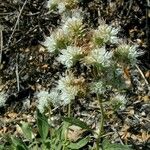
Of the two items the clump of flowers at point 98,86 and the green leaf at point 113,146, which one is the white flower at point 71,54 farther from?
the green leaf at point 113,146

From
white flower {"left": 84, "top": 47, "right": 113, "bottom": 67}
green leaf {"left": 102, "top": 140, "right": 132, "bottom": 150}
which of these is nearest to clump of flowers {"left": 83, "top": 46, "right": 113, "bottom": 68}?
white flower {"left": 84, "top": 47, "right": 113, "bottom": 67}

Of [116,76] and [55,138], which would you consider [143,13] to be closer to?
[55,138]

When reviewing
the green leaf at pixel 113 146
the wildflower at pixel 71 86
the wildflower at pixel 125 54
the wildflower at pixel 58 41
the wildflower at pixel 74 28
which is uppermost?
the wildflower at pixel 74 28

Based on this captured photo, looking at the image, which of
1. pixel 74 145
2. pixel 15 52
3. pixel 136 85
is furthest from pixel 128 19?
pixel 74 145

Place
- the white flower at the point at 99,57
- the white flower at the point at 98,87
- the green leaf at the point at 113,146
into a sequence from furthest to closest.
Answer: the green leaf at the point at 113,146 → the white flower at the point at 98,87 → the white flower at the point at 99,57

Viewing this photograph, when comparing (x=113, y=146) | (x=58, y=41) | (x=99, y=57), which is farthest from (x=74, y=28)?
(x=113, y=146)

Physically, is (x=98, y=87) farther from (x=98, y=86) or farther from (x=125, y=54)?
(x=125, y=54)

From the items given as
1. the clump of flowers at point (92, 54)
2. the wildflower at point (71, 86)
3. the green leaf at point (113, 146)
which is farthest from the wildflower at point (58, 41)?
the green leaf at point (113, 146)
